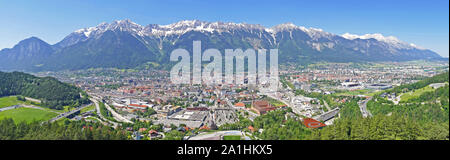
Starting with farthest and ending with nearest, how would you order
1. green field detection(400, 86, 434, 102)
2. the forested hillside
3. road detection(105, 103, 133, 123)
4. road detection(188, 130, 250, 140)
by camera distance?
the forested hillside → green field detection(400, 86, 434, 102) → road detection(105, 103, 133, 123) → road detection(188, 130, 250, 140)

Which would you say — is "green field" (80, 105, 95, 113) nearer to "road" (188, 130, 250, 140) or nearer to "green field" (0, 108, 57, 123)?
"green field" (0, 108, 57, 123)

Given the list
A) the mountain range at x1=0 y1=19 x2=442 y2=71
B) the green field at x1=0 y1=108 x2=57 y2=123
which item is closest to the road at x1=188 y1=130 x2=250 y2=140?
the green field at x1=0 y1=108 x2=57 y2=123

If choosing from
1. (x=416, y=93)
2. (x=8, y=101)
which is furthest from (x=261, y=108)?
(x=8, y=101)

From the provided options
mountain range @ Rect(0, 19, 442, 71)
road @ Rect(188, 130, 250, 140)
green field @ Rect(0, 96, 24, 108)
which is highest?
mountain range @ Rect(0, 19, 442, 71)
